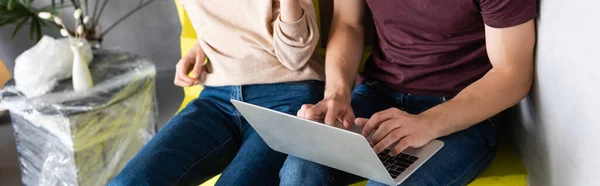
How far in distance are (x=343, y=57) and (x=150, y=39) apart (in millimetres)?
1141

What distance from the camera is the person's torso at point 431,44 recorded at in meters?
1.18

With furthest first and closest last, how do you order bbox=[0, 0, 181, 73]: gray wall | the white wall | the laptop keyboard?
bbox=[0, 0, 181, 73]: gray wall → the laptop keyboard → the white wall

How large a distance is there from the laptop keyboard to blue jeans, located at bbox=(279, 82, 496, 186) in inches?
1.0

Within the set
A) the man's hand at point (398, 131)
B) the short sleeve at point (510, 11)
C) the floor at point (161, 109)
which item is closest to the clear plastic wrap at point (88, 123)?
the floor at point (161, 109)

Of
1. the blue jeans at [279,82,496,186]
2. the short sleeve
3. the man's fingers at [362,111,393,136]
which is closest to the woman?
the blue jeans at [279,82,496,186]

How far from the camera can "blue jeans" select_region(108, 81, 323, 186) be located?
46.5 inches

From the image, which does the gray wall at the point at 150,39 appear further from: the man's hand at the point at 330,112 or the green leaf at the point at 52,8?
the man's hand at the point at 330,112

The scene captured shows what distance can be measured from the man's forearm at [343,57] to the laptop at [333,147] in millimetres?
197

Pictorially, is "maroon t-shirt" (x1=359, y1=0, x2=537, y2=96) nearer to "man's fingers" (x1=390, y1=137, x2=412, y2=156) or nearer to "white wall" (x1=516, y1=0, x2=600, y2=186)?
"white wall" (x1=516, y1=0, x2=600, y2=186)

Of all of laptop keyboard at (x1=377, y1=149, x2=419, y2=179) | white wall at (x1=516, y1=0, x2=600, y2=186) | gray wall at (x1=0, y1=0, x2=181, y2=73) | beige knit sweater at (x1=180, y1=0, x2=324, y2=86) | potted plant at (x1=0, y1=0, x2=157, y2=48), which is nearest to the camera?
white wall at (x1=516, y1=0, x2=600, y2=186)

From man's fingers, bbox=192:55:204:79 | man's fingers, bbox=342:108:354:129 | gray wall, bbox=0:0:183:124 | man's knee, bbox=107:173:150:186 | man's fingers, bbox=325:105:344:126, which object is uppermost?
man's fingers, bbox=325:105:344:126

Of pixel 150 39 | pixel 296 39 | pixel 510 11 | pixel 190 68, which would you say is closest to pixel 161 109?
pixel 150 39

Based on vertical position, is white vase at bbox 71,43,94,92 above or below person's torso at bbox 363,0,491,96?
below

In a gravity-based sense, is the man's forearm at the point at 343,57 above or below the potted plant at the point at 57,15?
above
